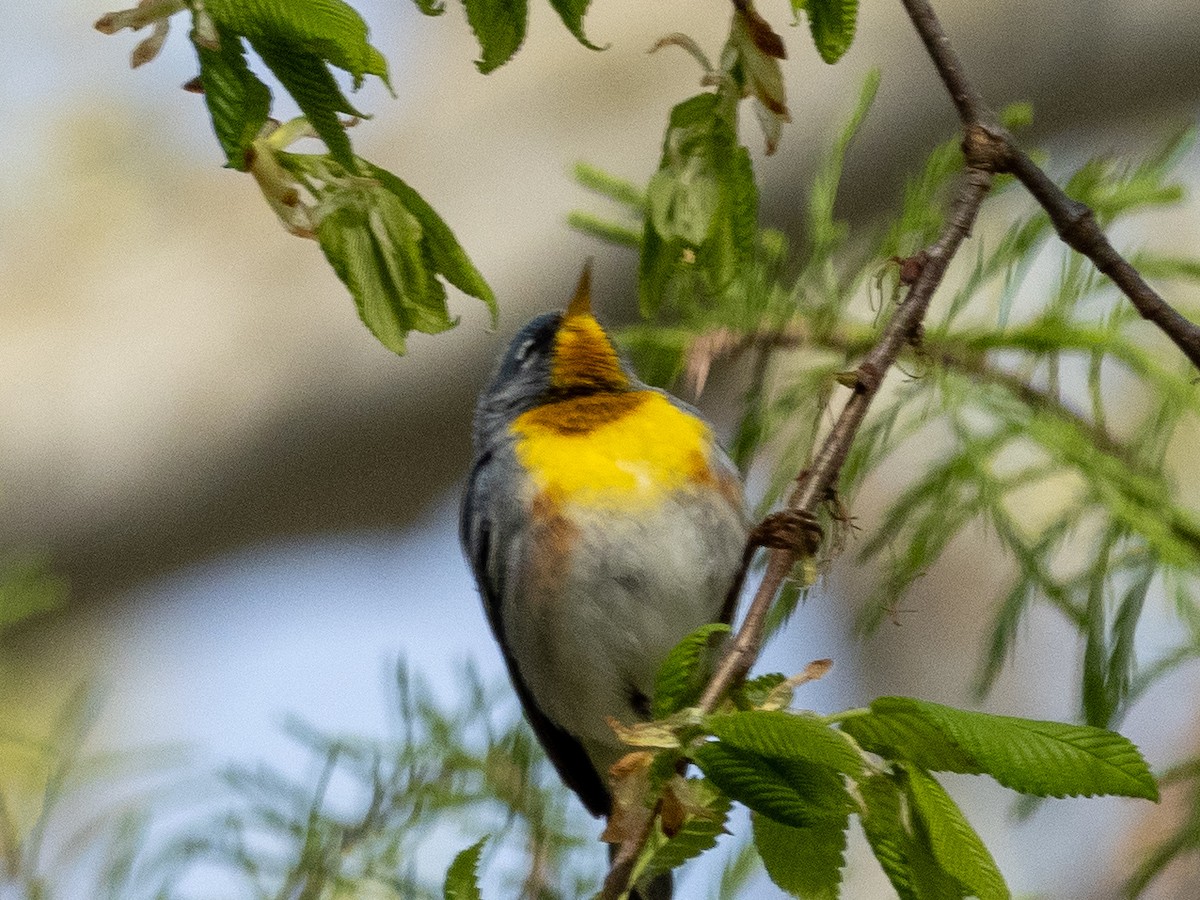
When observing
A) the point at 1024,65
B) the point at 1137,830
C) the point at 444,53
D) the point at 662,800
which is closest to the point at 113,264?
the point at 444,53

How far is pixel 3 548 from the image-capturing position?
12.5 ft

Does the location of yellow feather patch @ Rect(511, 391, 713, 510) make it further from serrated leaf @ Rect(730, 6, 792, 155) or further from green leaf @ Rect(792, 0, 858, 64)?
green leaf @ Rect(792, 0, 858, 64)

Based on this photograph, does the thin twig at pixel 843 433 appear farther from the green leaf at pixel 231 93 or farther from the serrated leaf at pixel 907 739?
the green leaf at pixel 231 93

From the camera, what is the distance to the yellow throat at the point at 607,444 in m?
2.10

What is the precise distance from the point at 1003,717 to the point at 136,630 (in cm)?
359

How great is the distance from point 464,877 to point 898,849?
271 mm

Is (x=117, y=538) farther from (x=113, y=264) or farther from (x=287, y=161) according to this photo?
(x=287, y=161)

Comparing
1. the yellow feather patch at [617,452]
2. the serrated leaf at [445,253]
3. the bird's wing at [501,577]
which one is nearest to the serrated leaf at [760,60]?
the serrated leaf at [445,253]

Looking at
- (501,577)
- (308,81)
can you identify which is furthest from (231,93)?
(501,577)

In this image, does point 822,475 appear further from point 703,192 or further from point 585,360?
point 585,360

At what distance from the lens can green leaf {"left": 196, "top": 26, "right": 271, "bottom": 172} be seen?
0.90m

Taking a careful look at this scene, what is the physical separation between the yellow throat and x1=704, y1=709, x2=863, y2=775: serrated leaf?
1260mm

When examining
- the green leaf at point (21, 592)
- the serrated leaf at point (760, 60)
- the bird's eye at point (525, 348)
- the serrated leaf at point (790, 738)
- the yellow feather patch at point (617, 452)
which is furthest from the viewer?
the bird's eye at point (525, 348)

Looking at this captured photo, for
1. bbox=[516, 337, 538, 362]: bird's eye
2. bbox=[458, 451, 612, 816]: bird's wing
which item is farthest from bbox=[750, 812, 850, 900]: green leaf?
bbox=[516, 337, 538, 362]: bird's eye
